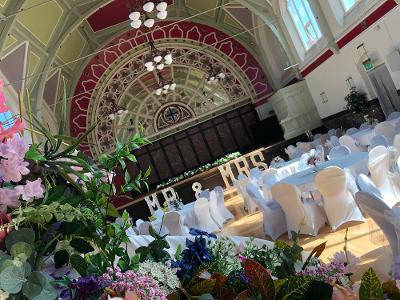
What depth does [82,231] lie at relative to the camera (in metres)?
0.97

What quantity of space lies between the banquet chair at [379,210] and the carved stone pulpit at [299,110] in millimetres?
12385

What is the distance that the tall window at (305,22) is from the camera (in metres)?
12.9

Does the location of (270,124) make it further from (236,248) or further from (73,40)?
(236,248)

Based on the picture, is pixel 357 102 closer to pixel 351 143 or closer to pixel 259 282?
pixel 351 143

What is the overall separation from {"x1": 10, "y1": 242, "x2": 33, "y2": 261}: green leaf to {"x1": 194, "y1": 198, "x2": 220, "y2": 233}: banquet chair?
25.8 ft

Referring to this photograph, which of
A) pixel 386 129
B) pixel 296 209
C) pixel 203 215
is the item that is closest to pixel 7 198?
pixel 296 209

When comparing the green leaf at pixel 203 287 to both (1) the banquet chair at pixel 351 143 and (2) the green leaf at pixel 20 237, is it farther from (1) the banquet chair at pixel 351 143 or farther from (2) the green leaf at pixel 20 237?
(1) the banquet chair at pixel 351 143

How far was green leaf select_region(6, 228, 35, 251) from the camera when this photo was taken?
0.86 metres

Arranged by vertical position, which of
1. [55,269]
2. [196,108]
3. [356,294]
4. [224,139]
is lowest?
[356,294]

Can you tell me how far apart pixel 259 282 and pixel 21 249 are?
0.41 metres

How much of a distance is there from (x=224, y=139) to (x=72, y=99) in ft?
20.0

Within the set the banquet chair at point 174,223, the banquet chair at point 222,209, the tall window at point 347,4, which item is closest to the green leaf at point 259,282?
the banquet chair at point 174,223

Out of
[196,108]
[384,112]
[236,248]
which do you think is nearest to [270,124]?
[196,108]

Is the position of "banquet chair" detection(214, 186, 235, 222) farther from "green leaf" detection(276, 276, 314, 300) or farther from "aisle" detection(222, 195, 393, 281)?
"green leaf" detection(276, 276, 314, 300)
